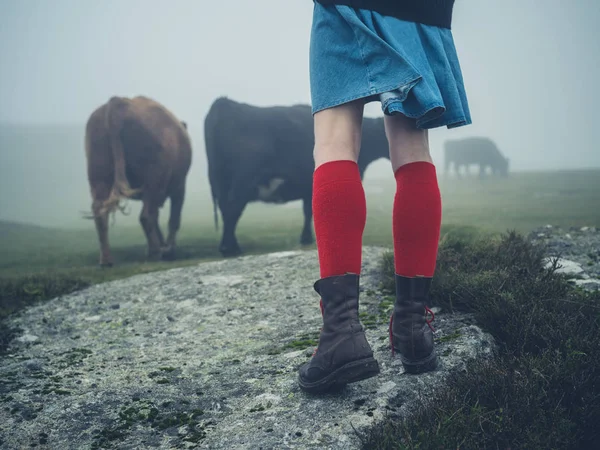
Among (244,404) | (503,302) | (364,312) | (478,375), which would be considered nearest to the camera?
(478,375)

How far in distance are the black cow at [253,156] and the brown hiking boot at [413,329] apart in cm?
588

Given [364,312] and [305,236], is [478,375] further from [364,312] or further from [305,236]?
[305,236]

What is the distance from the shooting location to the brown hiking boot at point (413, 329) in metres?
1.73

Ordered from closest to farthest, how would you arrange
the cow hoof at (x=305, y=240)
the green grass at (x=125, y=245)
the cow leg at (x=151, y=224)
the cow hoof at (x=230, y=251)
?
the green grass at (x=125, y=245), the cow leg at (x=151, y=224), the cow hoof at (x=230, y=251), the cow hoof at (x=305, y=240)

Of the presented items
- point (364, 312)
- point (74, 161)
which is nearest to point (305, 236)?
point (364, 312)

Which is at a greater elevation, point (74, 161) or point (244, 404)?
point (74, 161)

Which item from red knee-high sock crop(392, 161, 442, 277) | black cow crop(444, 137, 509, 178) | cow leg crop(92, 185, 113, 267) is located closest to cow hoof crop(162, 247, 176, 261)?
cow leg crop(92, 185, 113, 267)

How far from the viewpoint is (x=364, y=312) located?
2.69 meters

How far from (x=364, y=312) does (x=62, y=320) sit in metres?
2.23

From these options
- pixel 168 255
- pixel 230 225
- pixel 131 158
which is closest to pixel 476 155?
pixel 230 225

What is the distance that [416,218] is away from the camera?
1.77 meters

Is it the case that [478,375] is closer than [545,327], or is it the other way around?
[478,375]

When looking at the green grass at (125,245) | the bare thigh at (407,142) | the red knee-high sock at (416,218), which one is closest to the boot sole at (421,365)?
the red knee-high sock at (416,218)

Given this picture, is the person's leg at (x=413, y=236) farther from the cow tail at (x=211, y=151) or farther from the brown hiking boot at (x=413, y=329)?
the cow tail at (x=211, y=151)
